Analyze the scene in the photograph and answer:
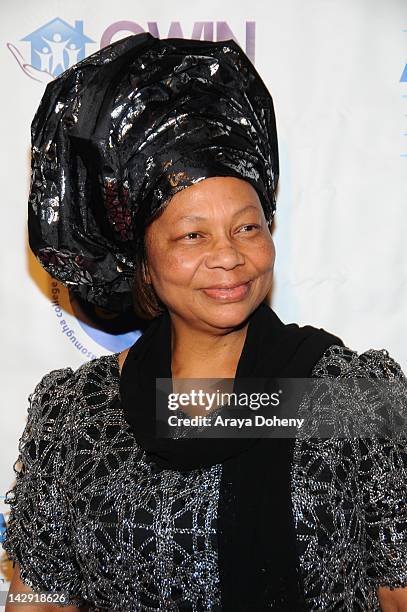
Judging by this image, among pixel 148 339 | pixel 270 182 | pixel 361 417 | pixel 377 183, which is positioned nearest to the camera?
pixel 361 417

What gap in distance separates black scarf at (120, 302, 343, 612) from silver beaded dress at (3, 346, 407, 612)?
0.09ft

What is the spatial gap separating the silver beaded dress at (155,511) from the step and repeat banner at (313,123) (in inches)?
14.0

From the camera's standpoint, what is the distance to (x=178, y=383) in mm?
1559

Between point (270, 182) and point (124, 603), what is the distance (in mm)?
768

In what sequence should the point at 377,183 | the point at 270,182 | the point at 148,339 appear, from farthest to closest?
the point at 377,183 → the point at 148,339 → the point at 270,182

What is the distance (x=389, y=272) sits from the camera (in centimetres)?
178

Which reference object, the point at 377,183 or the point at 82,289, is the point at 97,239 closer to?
the point at 82,289

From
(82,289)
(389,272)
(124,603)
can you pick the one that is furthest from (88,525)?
(389,272)

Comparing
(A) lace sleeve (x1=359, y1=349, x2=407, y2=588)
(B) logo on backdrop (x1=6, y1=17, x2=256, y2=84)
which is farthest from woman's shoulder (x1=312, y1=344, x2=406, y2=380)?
(B) logo on backdrop (x1=6, y1=17, x2=256, y2=84)

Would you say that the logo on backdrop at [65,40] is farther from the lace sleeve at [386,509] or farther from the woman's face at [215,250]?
the lace sleeve at [386,509]

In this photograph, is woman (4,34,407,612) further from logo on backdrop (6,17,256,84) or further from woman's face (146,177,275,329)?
logo on backdrop (6,17,256,84)

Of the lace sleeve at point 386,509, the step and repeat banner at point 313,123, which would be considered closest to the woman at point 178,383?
the lace sleeve at point 386,509

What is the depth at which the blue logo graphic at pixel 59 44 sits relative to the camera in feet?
5.88

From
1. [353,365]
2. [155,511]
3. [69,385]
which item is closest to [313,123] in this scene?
[353,365]
